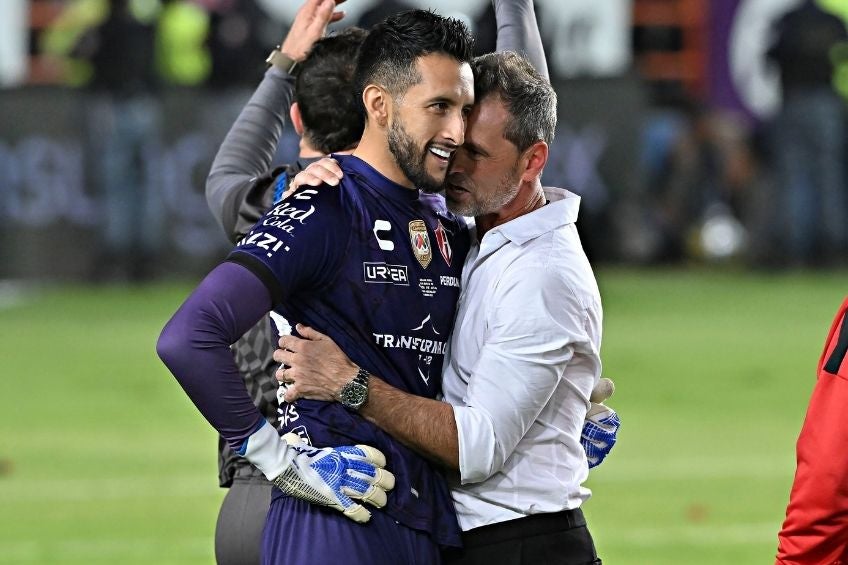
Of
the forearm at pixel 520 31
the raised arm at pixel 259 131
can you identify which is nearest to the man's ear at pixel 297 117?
the raised arm at pixel 259 131

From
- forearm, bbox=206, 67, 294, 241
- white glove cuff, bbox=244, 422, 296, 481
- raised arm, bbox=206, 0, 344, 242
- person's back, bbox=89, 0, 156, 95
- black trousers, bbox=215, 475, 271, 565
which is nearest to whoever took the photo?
white glove cuff, bbox=244, 422, 296, 481

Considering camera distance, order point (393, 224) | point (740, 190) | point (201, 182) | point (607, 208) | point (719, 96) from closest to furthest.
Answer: point (393, 224) < point (201, 182) < point (607, 208) < point (740, 190) < point (719, 96)

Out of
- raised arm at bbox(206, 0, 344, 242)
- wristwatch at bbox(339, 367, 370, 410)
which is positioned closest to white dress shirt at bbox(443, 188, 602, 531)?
wristwatch at bbox(339, 367, 370, 410)

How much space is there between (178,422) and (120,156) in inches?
291

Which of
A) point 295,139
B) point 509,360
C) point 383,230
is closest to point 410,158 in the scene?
point 383,230

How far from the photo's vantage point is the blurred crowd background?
696 inches

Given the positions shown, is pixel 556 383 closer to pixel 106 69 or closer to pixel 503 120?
pixel 503 120

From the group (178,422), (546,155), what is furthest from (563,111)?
(546,155)

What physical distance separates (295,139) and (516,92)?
1238 cm

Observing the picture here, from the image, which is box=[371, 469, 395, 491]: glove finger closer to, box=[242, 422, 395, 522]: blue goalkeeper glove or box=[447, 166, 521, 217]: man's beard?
box=[242, 422, 395, 522]: blue goalkeeper glove

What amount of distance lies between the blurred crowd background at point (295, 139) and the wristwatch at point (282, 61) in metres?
11.1

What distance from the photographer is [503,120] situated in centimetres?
425

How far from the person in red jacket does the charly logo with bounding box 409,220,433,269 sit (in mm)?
1036

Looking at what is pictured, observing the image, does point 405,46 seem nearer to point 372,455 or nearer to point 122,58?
point 372,455
